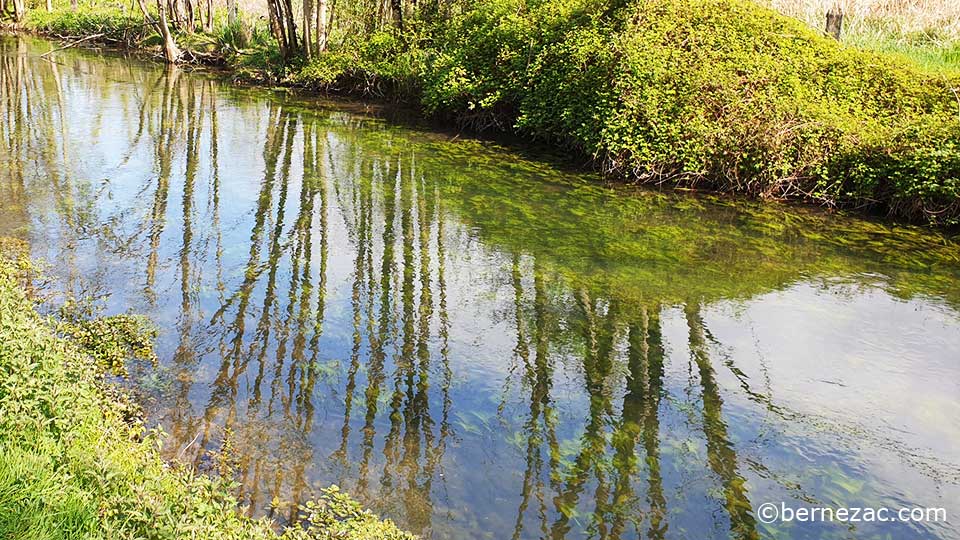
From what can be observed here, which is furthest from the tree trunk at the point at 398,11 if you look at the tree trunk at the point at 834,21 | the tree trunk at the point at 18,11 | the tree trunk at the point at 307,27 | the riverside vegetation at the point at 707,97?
the tree trunk at the point at 18,11

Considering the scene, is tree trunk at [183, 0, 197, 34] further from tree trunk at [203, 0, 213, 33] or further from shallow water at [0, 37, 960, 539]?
shallow water at [0, 37, 960, 539]

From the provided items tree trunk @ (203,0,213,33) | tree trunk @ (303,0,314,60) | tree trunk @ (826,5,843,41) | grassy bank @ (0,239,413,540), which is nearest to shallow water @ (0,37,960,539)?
grassy bank @ (0,239,413,540)

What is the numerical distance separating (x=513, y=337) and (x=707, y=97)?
719 cm

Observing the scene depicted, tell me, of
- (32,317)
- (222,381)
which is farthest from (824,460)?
(32,317)

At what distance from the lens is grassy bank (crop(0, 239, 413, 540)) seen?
3.47 meters

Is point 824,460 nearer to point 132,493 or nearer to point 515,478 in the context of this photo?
point 515,478

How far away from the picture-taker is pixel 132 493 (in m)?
3.72

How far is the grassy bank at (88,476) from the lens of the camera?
347 cm

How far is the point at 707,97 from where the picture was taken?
12859 mm

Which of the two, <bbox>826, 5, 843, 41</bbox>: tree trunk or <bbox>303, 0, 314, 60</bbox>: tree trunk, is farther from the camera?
<bbox>303, 0, 314, 60</bbox>: tree trunk

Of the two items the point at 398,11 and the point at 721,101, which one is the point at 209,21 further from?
the point at 721,101

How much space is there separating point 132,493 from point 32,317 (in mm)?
2691

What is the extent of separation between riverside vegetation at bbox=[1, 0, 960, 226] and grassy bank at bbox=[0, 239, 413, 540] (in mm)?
9405

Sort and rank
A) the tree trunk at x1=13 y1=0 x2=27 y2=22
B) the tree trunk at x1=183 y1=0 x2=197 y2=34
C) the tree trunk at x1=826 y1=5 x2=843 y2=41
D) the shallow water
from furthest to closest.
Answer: the tree trunk at x1=13 y1=0 x2=27 y2=22, the tree trunk at x1=183 y1=0 x2=197 y2=34, the tree trunk at x1=826 y1=5 x2=843 y2=41, the shallow water
